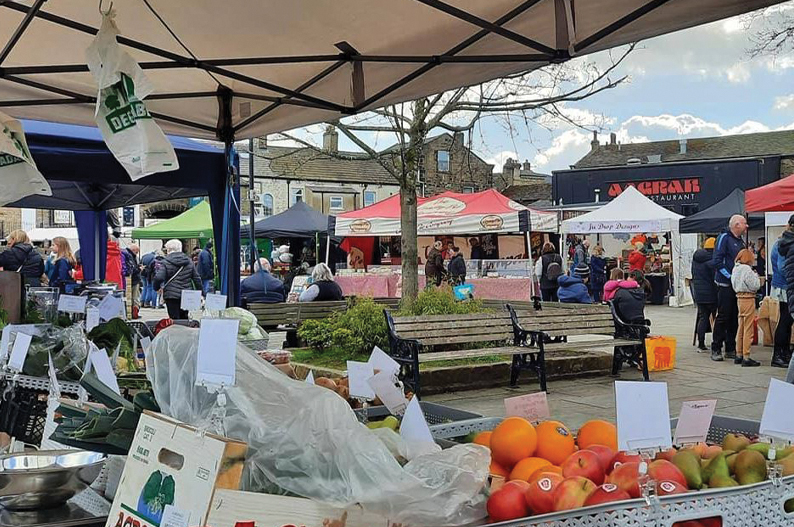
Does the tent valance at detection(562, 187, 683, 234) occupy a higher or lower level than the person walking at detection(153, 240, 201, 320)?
A: higher

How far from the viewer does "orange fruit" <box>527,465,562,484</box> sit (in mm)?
1880

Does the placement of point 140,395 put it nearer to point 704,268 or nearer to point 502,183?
point 704,268

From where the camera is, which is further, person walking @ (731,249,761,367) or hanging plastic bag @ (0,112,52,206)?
person walking @ (731,249,761,367)

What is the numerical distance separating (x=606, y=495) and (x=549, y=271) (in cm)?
1423

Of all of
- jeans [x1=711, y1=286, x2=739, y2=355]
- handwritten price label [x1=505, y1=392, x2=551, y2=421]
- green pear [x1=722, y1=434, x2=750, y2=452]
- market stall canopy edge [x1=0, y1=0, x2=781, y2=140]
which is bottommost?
jeans [x1=711, y1=286, x2=739, y2=355]

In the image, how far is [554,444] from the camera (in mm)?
2238

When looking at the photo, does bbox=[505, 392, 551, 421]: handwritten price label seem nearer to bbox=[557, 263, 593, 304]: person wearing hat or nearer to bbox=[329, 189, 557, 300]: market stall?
bbox=[557, 263, 593, 304]: person wearing hat

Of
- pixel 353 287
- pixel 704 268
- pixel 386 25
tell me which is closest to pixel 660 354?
pixel 704 268

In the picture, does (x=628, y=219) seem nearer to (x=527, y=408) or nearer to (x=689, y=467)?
(x=527, y=408)

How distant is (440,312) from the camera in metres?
9.70

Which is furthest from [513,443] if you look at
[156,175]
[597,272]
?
[597,272]

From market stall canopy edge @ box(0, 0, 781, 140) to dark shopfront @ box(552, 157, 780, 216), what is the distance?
28.4 meters

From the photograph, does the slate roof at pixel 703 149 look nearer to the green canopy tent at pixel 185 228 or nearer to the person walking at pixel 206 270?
the green canopy tent at pixel 185 228

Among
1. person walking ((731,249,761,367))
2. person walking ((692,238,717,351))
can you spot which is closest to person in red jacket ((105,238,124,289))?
person walking ((692,238,717,351))
